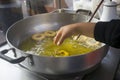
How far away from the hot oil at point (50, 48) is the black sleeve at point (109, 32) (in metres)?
0.13

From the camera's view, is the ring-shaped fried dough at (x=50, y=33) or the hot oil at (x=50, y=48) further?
the ring-shaped fried dough at (x=50, y=33)

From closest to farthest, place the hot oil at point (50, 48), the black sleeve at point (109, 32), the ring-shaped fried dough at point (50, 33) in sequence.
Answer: the black sleeve at point (109, 32)
the hot oil at point (50, 48)
the ring-shaped fried dough at point (50, 33)

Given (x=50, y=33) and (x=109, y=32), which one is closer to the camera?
(x=109, y=32)

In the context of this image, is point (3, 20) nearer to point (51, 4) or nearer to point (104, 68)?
point (51, 4)

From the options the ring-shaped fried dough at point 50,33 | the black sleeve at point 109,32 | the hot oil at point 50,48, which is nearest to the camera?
the black sleeve at point 109,32

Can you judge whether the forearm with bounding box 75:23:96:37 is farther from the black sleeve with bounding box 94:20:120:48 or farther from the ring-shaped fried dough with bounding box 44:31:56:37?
the ring-shaped fried dough with bounding box 44:31:56:37

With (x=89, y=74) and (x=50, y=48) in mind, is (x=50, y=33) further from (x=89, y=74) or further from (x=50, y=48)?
(x=89, y=74)

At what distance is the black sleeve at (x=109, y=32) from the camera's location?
469mm

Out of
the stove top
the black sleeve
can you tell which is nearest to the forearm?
the black sleeve

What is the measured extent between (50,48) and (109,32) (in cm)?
23

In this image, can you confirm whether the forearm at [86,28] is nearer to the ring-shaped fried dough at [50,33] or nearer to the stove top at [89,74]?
the stove top at [89,74]

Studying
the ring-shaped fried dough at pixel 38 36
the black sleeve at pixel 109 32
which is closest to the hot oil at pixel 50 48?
the ring-shaped fried dough at pixel 38 36

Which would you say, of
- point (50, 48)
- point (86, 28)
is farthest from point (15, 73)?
point (86, 28)

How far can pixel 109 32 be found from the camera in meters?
0.48
